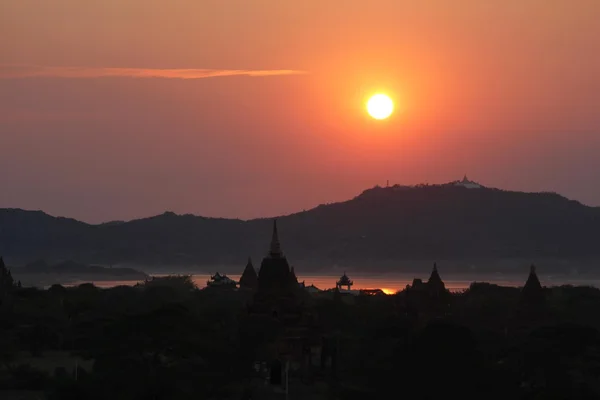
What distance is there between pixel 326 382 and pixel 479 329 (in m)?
23.0

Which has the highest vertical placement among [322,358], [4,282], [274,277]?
[4,282]

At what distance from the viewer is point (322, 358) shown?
93438 millimetres

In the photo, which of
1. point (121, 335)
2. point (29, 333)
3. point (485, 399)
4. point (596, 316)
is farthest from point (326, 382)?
point (596, 316)

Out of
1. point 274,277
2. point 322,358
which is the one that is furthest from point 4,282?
point 322,358

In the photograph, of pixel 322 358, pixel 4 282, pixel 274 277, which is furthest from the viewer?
pixel 4 282

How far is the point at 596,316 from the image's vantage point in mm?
133125

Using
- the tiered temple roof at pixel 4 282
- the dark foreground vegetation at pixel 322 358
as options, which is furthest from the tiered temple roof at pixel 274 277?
the tiered temple roof at pixel 4 282

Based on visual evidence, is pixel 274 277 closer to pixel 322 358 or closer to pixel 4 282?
pixel 322 358

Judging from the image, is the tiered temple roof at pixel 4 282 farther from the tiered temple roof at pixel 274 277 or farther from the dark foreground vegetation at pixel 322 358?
the tiered temple roof at pixel 274 277

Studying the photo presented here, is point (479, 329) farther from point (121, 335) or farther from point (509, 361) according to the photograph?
point (121, 335)

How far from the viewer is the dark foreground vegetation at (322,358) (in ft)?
237

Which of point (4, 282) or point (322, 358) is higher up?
point (4, 282)

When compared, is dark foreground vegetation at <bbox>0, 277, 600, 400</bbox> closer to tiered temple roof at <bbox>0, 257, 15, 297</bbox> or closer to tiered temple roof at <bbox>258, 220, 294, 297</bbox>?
tiered temple roof at <bbox>258, 220, 294, 297</bbox>

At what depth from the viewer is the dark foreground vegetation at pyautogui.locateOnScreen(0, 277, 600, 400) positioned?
237ft
